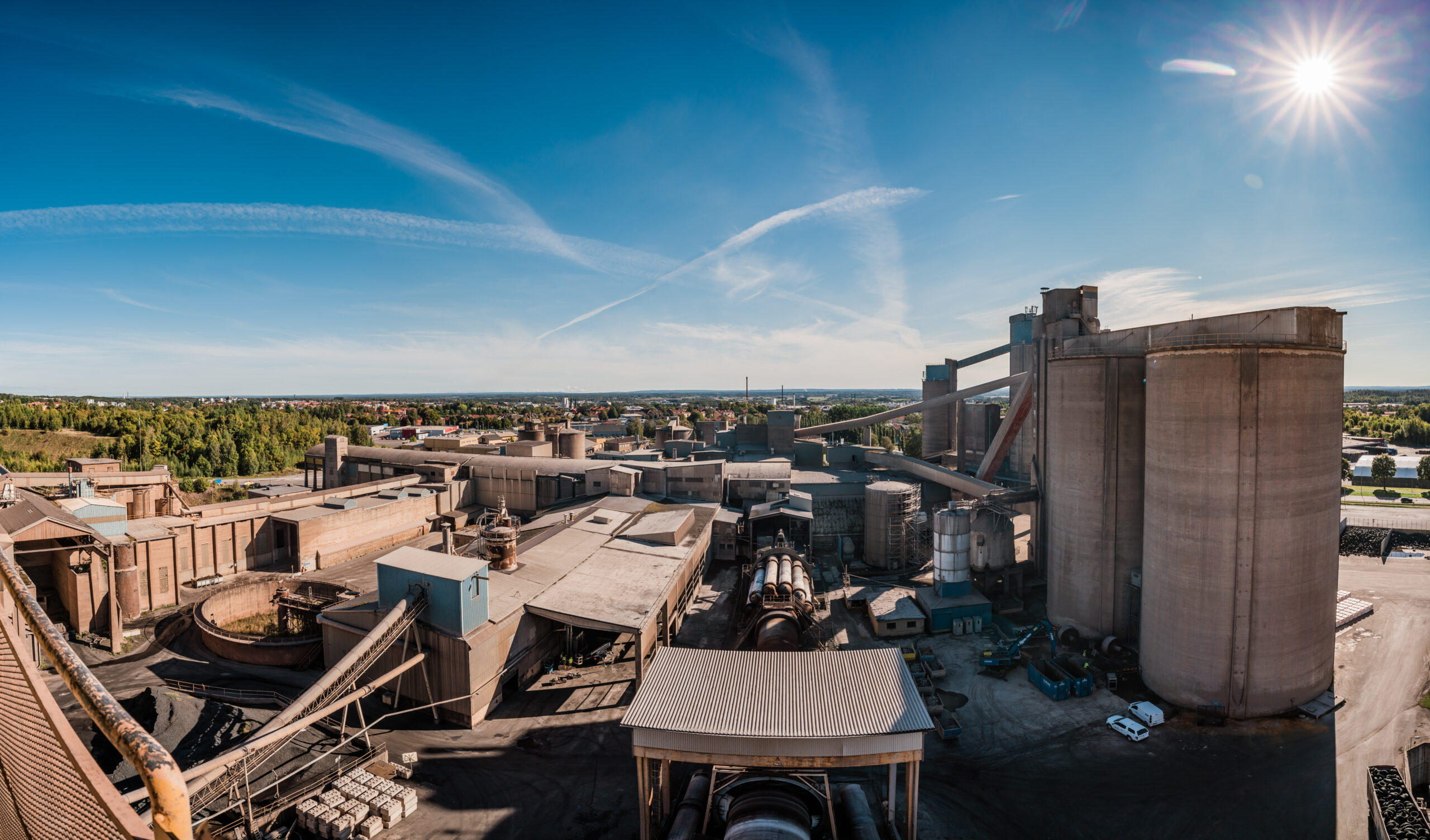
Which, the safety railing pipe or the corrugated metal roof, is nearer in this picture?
the safety railing pipe

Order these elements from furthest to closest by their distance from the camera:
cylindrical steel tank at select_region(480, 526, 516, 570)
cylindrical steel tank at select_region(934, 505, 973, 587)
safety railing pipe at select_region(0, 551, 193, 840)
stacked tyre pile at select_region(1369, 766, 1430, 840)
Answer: cylindrical steel tank at select_region(934, 505, 973, 587) < cylindrical steel tank at select_region(480, 526, 516, 570) < stacked tyre pile at select_region(1369, 766, 1430, 840) < safety railing pipe at select_region(0, 551, 193, 840)

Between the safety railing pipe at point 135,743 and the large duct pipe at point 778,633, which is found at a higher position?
the safety railing pipe at point 135,743

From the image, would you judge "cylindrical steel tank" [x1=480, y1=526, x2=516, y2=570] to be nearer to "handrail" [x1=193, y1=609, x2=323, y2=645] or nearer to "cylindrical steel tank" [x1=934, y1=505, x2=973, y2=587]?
"handrail" [x1=193, y1=609, x2=323, y2=645]

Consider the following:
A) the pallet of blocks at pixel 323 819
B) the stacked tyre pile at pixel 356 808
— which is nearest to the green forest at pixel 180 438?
the stacked tyre pile at pixel 356 808

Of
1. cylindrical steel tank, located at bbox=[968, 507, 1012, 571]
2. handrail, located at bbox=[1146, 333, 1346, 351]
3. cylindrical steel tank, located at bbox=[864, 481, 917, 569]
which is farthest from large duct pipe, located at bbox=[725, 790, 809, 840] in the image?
cylindrical steel tank, located at bbox=[864, 481, 917, 569]

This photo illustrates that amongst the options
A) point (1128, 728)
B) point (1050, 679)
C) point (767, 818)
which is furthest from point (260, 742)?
point (1128, 728)

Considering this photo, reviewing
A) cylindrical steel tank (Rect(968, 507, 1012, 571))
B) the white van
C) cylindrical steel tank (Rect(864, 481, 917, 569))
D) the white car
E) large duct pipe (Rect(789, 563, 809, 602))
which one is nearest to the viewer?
the white car

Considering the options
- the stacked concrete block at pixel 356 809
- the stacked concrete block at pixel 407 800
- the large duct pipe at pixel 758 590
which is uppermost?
the large duct pipe at pixel 758 590

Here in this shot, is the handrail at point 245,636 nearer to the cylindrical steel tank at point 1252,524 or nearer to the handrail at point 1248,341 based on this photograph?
the cylindrical steel tank at point 1252,524
